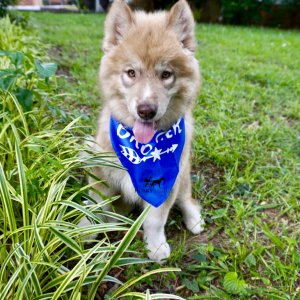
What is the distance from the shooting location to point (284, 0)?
14.0 metres

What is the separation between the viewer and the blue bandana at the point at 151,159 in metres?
2.30

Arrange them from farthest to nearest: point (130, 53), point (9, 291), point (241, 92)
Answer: point (241, 92) → point (130, 53) → point (9, 291)

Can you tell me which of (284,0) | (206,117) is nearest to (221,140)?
(206,117)

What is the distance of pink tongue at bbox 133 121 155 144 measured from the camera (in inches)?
85.9

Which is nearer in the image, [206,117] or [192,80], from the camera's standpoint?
[192,80]

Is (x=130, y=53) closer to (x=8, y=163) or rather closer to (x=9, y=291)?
(x=8, y=163)

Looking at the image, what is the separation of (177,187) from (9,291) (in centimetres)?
124

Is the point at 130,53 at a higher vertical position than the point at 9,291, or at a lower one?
higher

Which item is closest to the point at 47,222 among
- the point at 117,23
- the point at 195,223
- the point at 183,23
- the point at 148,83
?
the point at 148,83

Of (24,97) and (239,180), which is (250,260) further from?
(24,97)

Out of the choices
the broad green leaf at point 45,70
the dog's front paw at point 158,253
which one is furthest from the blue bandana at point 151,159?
the broad green leaf at point 45,70

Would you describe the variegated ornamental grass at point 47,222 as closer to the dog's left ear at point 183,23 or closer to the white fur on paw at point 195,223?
the white fur on paw at point 195,223

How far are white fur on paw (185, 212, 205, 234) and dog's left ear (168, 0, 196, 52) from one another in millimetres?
1184

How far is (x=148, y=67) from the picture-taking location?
2109 millimetres
